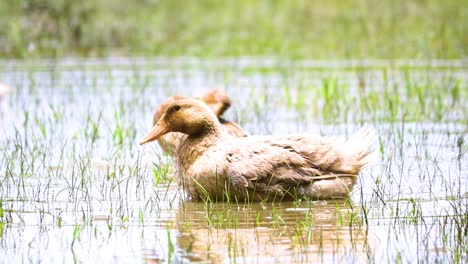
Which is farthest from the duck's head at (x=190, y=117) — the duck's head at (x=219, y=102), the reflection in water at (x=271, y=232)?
the duck's head at (x=219, y=102)

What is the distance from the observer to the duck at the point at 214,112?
9.23 metres

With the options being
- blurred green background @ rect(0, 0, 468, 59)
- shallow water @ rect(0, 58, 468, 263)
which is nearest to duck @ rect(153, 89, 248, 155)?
shallow water @ rect(0, 58, 468, 263)

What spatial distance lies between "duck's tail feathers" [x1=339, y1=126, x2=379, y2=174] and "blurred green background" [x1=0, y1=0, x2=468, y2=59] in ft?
23.8

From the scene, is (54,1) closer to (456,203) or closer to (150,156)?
(150,156)

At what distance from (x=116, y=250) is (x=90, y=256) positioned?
7.9 inches

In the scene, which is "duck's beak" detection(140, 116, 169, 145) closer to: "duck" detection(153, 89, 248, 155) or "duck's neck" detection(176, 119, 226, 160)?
"duck's neck" detection(176, 119, 226, 160)

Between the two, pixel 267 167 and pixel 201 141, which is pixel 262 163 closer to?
pixel 267 167

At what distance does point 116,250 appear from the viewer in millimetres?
6043

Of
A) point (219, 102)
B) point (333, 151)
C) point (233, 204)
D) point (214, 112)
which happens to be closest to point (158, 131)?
point (233, 204)

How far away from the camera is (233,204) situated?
7496 millimetres

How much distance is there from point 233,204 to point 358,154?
1097 millimetres

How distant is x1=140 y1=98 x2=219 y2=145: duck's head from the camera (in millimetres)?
7945

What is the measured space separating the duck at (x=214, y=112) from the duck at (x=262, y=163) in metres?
1.16

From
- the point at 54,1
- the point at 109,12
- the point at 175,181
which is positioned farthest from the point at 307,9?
the point at 175,181
